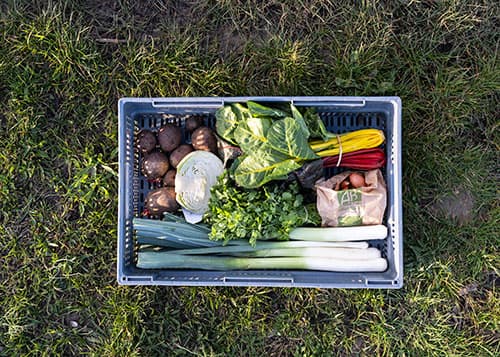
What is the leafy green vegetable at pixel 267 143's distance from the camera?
2227mm

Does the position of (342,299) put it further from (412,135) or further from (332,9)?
(332,9)

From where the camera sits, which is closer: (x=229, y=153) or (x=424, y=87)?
(x=229, y=153)

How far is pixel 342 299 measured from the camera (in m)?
2.67

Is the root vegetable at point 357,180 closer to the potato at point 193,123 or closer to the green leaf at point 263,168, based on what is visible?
the green leaf at point 263,168

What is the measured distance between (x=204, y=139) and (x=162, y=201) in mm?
377

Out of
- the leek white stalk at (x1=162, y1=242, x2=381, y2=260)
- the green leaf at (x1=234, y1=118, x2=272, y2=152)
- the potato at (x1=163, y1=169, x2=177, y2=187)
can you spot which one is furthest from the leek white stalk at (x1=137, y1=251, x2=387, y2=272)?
the green leaf at (x1=234, y1=118, x2=272, y2=152)

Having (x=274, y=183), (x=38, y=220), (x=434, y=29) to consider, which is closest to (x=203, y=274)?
(x=274, y=183)

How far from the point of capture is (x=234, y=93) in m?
2.70

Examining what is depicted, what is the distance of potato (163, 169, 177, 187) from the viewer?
253 cm

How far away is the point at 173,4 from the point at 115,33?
0.36 metres

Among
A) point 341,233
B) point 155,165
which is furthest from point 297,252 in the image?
point 155,165

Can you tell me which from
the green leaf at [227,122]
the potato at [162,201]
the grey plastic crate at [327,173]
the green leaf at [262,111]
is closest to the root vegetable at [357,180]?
the grey plastic crate at [327,173]

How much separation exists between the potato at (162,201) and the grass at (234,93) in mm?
345

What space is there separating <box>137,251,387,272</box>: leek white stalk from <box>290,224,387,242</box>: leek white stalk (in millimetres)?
A: 103
